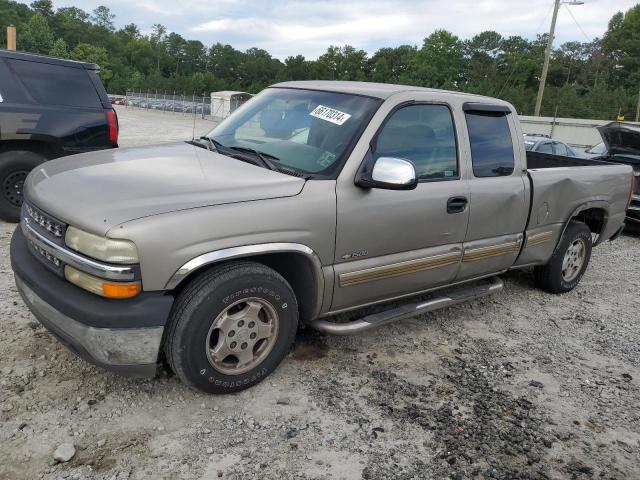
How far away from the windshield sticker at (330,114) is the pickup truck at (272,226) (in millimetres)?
15

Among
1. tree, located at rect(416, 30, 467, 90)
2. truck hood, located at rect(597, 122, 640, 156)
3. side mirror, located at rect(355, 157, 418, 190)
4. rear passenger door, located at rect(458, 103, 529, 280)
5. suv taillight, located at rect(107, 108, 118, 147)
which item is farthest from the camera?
tree, located at rect(416, 30, 467, 90)

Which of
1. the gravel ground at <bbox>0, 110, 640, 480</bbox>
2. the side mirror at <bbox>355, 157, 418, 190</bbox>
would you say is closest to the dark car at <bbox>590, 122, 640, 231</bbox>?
the gravel ground at <bbox>0, 110, 640, 480</bbox>

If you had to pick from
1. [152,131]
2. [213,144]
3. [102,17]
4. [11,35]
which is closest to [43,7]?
[102,17]

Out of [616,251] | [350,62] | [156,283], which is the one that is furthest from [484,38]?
[156,283]

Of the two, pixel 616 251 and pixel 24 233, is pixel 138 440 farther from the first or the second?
pixel 616 251

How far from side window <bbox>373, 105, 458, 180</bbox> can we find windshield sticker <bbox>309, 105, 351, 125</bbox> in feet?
0.89

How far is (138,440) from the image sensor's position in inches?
111

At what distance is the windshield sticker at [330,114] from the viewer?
367 cm

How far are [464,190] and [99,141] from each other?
4.75 metres

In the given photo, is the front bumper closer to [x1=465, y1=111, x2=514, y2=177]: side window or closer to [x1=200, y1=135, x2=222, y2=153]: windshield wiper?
[x1=200, y1=135, x2=222, y2=153]: windshield wiper

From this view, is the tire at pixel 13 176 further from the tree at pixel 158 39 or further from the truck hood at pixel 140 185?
the tree at pixel 158 39

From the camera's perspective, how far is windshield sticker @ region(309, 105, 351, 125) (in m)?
3.67

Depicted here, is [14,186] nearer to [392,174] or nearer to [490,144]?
[392,174]

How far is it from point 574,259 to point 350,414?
3.61 meters
